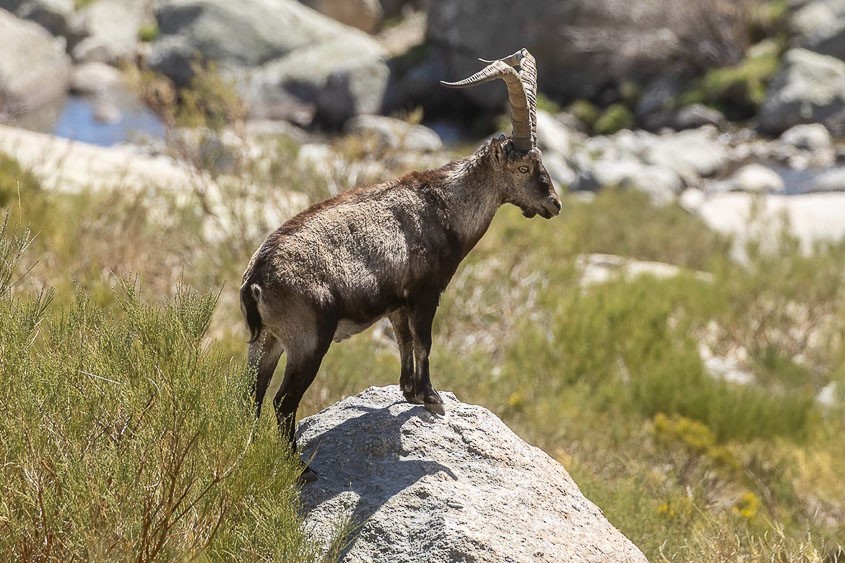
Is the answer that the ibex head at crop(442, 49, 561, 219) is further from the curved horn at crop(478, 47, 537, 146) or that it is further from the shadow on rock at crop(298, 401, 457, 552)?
the shadow on rock at crop(298, 401, 457, 552)

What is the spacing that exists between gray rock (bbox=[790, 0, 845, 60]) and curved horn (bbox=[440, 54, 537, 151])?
27.7 metres

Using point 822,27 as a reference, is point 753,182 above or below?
below

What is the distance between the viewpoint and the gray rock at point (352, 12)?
135ft

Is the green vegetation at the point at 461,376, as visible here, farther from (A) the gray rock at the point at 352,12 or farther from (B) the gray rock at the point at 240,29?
(A) the gray rock at the point at 352,12

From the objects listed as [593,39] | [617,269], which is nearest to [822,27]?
[593,39]

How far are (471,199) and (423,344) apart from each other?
75cm

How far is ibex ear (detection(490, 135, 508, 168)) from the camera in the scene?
16.3 feet

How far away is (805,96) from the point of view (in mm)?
27625

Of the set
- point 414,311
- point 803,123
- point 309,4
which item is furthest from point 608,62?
point 414,311

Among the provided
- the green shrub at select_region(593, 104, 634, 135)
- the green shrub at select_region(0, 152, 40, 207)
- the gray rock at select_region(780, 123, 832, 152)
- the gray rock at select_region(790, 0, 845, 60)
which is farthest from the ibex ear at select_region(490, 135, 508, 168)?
the gray rock at select_region(790, 0, 845, 60)

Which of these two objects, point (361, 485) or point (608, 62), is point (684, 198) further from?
point (361, 485)

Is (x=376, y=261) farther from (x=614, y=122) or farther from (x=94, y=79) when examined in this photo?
(x=94, y=79)

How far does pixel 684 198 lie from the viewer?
74.8 ft

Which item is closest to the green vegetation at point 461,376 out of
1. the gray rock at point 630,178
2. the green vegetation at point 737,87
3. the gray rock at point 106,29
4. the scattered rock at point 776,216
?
the scattered rock at point 776,216
